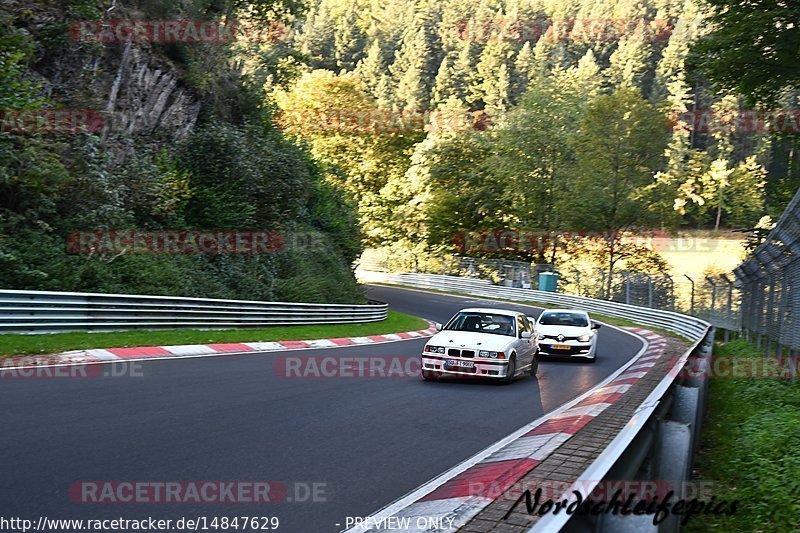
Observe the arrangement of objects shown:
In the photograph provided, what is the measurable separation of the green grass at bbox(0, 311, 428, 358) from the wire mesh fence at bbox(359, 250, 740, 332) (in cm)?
1385

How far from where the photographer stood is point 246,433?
334 inches

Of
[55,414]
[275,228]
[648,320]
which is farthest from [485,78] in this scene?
[55,414]

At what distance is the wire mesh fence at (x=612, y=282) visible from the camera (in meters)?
32.3

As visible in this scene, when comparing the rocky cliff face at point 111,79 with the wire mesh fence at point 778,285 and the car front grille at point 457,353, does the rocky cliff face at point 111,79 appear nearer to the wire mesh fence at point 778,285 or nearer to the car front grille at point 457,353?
the car front grille at point 457,353

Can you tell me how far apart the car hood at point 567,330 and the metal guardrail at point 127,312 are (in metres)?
7.86

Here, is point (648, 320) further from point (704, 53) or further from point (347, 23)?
point (347, 23)

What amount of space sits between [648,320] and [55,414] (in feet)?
116

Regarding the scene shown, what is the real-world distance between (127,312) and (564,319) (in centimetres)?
1210

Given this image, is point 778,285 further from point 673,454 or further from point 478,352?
point 673,454

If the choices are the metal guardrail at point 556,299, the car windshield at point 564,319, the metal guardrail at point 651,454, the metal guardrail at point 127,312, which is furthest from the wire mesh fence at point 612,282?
the metal guardrail at point 651,454

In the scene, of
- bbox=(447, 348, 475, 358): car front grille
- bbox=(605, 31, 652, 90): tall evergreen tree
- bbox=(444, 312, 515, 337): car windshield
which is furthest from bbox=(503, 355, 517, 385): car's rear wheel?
bbox=(605, 31, 652, 90): tall evergreen tree

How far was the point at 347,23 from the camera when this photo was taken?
17350 centimetres

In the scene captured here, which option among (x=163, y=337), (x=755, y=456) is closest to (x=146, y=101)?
(x=163, y=337)

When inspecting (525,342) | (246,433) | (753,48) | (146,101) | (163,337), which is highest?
(753,48)
